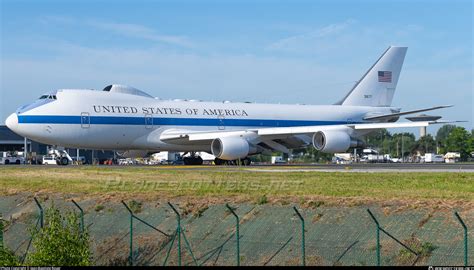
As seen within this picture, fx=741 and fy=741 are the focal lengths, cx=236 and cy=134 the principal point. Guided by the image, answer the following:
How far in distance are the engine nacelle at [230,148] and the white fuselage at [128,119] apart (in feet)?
9.78

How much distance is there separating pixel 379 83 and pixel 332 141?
53.4ft

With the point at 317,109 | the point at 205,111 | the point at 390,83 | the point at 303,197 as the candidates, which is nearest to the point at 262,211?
the point at 303,197

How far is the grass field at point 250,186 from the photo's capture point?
22219 millimetres

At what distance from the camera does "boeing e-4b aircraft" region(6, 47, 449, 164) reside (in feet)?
149

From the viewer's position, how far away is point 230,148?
46375 mm

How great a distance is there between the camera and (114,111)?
155 ft

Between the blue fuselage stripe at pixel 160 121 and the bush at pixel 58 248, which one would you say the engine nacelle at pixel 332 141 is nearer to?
the blue fuselage stripe at pixel 160 121

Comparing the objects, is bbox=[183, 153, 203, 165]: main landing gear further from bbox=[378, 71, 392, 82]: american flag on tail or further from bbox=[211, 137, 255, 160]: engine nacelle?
bbox=[378, 71, 392, 82]: american flag on tail

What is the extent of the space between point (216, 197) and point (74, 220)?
631 centimetres

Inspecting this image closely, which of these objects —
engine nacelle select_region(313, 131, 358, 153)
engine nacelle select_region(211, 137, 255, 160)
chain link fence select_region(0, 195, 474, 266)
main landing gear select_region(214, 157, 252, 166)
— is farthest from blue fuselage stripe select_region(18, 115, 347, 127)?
chain link fence select_region(0, 195, 474, 266)

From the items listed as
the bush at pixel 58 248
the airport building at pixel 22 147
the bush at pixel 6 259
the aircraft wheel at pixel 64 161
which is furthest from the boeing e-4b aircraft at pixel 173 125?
the airport building at pixel 22 147

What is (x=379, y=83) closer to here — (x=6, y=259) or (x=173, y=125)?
(x=173, y=125)

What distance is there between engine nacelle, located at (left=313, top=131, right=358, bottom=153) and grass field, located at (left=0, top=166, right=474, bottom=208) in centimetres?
1505

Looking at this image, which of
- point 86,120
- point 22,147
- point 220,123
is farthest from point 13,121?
point 22,147
